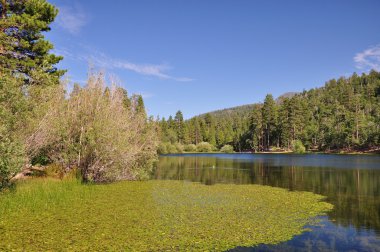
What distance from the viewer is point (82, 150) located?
29484mm

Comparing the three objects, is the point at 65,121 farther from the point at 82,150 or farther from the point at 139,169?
the point at 139,169

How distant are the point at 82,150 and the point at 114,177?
15.6 ft

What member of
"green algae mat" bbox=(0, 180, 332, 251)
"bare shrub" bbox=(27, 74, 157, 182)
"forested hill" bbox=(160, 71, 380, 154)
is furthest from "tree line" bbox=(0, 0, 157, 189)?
"forested hill" bbox=(160, 71, 380, 154)

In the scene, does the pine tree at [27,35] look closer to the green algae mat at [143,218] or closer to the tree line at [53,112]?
the tree line at [53,112]

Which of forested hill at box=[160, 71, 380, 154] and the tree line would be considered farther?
forested hill at box=[160, 71, 380, 154]

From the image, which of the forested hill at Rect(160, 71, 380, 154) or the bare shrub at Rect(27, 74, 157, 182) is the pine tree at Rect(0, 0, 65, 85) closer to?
the bare shrub at Rect(27, 74, 157, 182)

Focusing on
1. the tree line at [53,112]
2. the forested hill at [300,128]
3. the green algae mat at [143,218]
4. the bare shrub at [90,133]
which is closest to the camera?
the green algae mat at [143,218]

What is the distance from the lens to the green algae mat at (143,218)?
13602 mm

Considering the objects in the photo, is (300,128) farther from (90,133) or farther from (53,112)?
(53,112)

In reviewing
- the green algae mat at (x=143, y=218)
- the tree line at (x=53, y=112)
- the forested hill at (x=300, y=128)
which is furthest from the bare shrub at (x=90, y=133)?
the forested hill at (x=300, y=128)

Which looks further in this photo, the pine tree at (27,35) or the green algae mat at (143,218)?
the pine tree at (27,35)

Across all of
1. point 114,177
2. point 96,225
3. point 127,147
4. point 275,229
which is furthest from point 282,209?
point 114,177

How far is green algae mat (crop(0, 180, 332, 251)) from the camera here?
13.6 m

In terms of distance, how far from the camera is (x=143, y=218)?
17.9m
